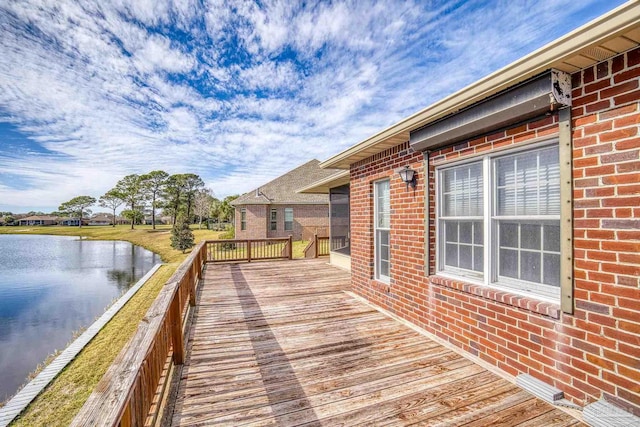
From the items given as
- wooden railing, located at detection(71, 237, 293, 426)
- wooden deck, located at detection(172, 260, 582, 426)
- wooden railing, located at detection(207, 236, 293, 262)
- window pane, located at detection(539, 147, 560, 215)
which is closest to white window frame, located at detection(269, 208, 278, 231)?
wooden railing, located at detection(207, 236, 293, 262)

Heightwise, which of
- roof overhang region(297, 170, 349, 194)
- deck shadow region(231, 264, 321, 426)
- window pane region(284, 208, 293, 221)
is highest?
roof overhang region(297, 170, 349, 194)

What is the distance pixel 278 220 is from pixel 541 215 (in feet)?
62.6

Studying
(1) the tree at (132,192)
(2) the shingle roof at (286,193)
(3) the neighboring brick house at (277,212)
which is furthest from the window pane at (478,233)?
(1) the tree at (132,192)

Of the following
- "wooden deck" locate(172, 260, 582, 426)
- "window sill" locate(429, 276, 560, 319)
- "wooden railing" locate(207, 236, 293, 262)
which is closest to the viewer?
"wooden deck" locate(172, 260, 582, 426)

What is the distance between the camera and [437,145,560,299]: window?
2664 mm

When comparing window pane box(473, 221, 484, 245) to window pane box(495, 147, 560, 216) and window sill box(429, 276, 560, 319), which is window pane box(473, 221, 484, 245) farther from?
window sill box(429, 276, 560, 319)

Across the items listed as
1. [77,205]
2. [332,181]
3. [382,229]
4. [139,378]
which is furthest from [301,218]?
[77,205]

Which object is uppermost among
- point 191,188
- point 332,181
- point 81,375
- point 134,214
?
point 191,188

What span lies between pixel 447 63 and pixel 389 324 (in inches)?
315

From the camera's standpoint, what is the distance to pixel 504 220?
3.10 metres

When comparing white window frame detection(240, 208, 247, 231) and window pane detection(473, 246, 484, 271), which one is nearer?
window pane detection(473, 246, 484, 271)

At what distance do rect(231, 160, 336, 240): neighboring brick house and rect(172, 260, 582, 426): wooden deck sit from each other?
51.1ft

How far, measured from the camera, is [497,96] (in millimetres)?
2793

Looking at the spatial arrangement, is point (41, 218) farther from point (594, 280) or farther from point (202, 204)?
point (594, 280)
